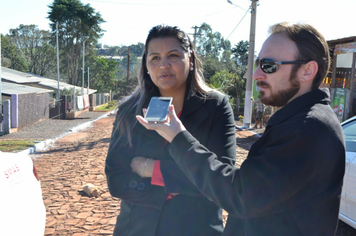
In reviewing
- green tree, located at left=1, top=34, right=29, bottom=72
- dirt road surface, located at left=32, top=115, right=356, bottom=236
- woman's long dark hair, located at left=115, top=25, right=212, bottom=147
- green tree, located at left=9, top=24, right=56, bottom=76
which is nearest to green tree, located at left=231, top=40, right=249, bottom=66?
green tree, located at left=9, top=24, right=56, bottom=76

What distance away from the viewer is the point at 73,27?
5547 cm

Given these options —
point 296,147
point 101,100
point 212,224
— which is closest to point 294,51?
point 296,147

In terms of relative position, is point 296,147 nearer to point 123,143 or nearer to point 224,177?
point 224,177

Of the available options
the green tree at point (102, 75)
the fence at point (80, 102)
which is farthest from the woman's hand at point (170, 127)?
the green tree at point (102, 75)

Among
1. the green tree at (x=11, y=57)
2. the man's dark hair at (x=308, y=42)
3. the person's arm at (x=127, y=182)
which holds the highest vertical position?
the green tree at (x=11, y=57)

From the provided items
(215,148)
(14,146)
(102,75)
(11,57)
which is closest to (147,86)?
(215,148)

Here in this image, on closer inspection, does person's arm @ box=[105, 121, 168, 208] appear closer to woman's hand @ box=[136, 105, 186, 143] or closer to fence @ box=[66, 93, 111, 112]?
woman's hand @ box=[136, 105, 186, 143]

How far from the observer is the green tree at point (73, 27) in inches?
A: 2135

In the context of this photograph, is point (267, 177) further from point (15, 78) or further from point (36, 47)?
point (36, 47)

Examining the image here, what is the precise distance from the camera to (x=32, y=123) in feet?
63.4

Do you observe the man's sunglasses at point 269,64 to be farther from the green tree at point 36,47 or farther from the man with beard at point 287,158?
the green tree at point 36,47

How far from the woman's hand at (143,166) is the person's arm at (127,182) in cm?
3

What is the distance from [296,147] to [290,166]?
7 cm

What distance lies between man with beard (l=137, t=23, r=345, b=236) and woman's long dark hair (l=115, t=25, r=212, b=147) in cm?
57
